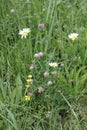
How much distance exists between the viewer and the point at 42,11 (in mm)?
2545

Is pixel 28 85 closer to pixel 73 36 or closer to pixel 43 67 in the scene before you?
pixel 43 67

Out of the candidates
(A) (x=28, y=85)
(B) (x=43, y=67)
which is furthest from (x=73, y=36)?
(A) (x=28, y=85)

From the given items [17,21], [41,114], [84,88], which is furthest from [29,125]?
[17,21]

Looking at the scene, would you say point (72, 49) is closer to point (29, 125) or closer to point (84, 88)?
point (84, 88)

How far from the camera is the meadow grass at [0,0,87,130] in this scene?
186cm

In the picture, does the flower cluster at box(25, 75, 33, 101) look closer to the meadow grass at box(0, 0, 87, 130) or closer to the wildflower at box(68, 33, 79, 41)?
the meadow grass at box(0, 0, 87, 130)

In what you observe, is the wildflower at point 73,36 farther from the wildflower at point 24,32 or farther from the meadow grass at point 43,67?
the wildflower at point 24,32

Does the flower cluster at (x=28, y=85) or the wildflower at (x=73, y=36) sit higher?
the wildflower at (x=73, y=36)

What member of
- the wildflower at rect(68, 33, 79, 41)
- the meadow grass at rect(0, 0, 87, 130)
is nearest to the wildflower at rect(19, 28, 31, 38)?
the meadow grass at rect(0, 0, 87, 130)

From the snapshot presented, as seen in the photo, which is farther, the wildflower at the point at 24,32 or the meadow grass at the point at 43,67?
the wildflower at the point at 24,32

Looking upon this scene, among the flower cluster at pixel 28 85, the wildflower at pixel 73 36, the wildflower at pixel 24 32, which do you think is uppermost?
the wildflower at pixel 24 32

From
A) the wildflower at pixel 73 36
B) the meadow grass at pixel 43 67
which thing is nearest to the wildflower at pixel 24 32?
the meadow grass at pixel 43 67

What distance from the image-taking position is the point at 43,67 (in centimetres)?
207

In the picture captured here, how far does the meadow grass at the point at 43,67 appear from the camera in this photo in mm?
1861
